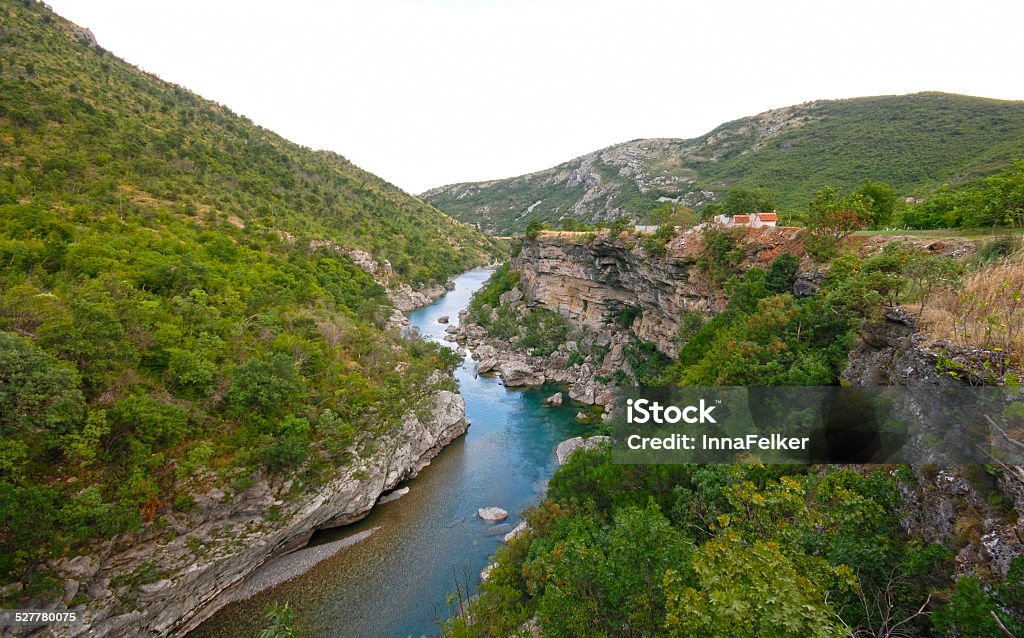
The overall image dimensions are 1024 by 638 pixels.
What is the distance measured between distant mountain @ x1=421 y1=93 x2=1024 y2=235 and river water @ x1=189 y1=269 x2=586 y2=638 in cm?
3459

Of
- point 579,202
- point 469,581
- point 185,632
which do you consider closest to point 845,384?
point 469,581

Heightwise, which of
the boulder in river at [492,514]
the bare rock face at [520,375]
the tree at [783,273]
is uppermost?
the tree at [783,273]

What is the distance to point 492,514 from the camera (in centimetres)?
1919

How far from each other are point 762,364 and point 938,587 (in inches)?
344

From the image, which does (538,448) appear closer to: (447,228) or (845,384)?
(845,384)

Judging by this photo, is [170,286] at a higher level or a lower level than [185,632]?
higher

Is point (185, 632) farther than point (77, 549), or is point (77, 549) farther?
point (185, 632)

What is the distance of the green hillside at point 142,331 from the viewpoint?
1188cm

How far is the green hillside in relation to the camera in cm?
1188

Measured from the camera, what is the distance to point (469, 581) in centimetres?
1573

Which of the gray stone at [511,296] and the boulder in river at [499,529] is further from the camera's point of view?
the gray stone at [511,296]

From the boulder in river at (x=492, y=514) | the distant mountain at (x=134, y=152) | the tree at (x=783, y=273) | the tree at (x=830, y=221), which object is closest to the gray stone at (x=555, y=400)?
the boulder in river at (x=492, y=514)

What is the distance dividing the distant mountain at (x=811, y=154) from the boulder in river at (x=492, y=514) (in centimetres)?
3695

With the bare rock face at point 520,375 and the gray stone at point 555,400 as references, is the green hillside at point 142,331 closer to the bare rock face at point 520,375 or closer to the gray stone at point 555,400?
the bare rock face at point 520,375
